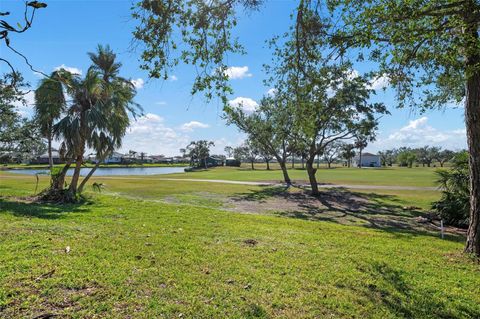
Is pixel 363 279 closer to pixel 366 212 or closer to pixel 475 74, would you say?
pixel 475 74

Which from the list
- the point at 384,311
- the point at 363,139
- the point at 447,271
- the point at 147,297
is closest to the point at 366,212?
the point at 363,139

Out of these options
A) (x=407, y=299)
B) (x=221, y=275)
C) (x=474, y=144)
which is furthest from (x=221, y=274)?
(x=474, y=144)

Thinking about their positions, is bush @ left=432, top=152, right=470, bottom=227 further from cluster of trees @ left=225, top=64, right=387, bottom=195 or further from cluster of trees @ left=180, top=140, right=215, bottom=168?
cluster of trees @ left=180, top=140, right=215, bottom=168

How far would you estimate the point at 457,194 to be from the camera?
38.6 feet

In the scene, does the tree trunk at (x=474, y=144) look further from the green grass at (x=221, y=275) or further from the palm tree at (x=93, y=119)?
the palm tree at (x=93, y=119)

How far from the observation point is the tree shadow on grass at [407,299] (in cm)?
371

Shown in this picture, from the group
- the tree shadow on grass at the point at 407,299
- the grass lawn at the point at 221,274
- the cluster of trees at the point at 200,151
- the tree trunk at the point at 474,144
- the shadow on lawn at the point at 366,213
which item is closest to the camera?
the grass lawn at the point at 221,274

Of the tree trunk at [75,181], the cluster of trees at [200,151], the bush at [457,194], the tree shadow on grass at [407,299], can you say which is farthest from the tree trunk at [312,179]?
the cluster of trees at [200,151]

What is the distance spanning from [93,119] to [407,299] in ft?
43.4

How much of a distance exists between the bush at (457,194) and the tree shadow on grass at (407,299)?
27.1 feet

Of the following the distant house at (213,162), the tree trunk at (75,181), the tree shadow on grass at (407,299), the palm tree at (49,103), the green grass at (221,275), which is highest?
the palm tree at (49,103)

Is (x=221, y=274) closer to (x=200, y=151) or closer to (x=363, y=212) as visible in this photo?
(x=363, y=212)

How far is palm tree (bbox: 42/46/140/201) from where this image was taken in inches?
539

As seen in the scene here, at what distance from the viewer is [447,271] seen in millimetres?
5348
